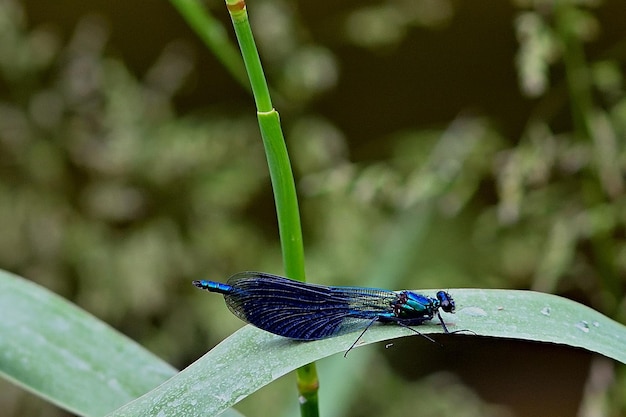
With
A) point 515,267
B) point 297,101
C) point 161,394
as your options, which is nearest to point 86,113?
point 297,101

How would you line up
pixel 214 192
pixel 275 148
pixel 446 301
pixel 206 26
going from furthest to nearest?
pixel 214 192
pixel 206 26
pixel 446 301
pixel 275 148

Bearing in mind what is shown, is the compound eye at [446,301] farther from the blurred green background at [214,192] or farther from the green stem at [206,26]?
the blurred green background at [214,192]

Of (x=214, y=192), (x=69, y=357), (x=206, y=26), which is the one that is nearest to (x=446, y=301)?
(x=69, y=357)

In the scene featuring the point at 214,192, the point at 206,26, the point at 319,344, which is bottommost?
the point at 319,344

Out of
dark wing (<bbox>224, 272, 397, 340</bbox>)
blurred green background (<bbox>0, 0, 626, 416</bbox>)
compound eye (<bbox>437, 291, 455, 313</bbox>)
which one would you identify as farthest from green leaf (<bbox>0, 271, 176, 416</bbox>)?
blurred green background (<bbox>0, 0, 626, 416</bbox>)

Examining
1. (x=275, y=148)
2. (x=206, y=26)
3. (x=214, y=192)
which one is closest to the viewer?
(x=275, y=148)

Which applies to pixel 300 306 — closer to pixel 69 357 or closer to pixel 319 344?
pixel 319 344
